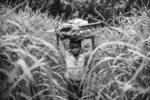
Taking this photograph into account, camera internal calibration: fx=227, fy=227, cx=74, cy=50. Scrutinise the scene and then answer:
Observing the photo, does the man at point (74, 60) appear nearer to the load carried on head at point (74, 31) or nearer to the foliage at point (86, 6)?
the load carried on head at point (74, 31)

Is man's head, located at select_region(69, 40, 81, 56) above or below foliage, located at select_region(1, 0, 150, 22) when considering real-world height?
above

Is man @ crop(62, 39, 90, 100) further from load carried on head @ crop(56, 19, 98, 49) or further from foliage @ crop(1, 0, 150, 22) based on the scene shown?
foliage @ crop(1, 0, 150, 22)

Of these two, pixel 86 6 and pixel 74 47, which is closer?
pixel 74 47

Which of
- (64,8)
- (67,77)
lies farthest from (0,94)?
(64,8)

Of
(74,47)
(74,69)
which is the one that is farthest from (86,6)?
(74,69)

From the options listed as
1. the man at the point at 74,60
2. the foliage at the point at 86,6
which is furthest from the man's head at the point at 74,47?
the foliage at the point at 86,6

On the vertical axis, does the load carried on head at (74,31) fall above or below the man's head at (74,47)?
above

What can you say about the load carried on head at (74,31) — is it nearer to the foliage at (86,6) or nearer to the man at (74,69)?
the man at (74,69)

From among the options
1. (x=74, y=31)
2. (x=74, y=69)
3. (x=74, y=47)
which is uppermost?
(x=74, y=31)

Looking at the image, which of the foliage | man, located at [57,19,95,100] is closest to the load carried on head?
man, located at [57,19,95,100]

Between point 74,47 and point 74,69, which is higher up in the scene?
point 74,47

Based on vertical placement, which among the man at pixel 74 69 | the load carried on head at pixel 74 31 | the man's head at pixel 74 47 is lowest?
the man at pixel 74 69

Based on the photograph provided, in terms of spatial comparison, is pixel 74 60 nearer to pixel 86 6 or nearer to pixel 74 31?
pixel 74 31

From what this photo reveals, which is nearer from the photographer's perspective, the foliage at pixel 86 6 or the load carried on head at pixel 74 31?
the load carried on head at pixel 74 31
